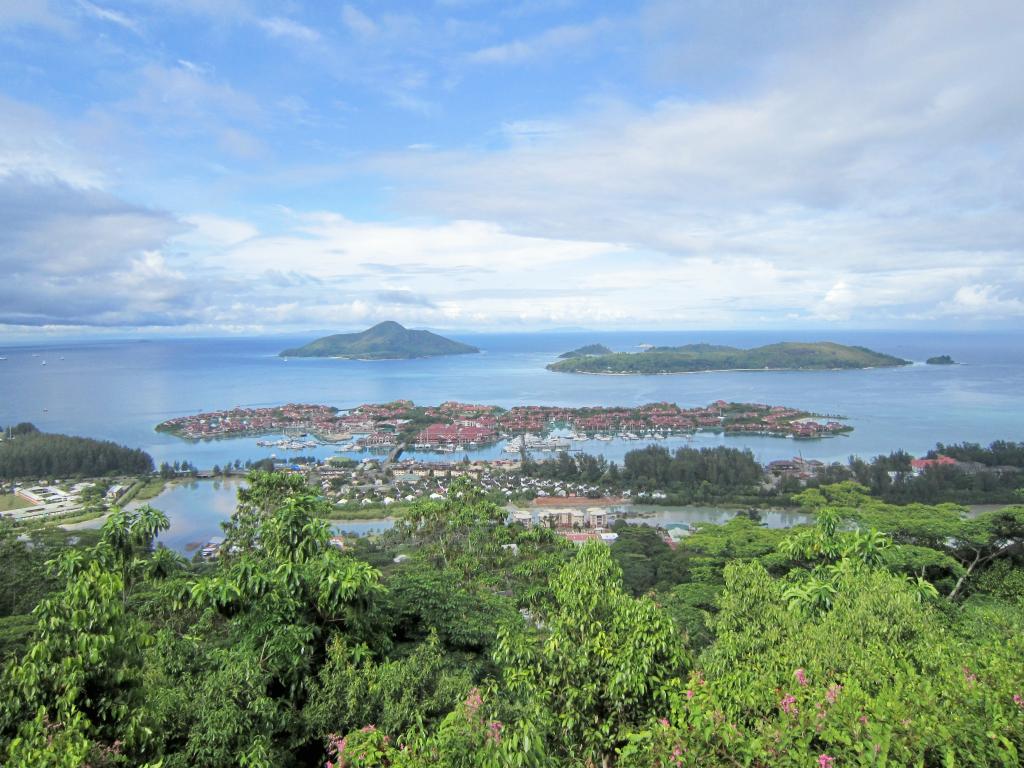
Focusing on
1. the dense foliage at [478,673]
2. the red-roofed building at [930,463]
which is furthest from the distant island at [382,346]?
the dense foliage at [478,673]

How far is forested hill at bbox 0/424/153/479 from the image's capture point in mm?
22062

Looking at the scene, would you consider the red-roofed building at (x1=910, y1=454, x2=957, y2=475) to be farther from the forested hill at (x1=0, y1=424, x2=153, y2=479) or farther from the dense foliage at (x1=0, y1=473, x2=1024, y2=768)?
the forested hill at (x1=0, y1=424, x2=153, y2=479)

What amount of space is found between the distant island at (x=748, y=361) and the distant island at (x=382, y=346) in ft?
101

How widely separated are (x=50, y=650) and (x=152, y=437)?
32618 mm

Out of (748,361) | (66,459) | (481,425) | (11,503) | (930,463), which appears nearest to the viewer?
(11,503)

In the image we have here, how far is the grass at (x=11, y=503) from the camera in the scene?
58.0 feet

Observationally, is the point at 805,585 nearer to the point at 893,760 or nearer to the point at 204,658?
the point at 893,760

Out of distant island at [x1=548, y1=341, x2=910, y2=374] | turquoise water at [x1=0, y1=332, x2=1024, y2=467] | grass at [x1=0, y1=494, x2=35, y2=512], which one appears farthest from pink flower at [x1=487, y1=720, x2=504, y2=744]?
distant island at [x1=548, y1=341, x2=910, y2=374]

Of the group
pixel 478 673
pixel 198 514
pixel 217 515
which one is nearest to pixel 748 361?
pixel 217 515

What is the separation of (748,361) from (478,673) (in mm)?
67095

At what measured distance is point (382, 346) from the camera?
92.4 m

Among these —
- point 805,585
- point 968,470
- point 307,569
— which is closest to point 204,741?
point 307,569

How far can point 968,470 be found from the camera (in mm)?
22266

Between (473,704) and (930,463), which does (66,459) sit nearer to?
(473,704)
